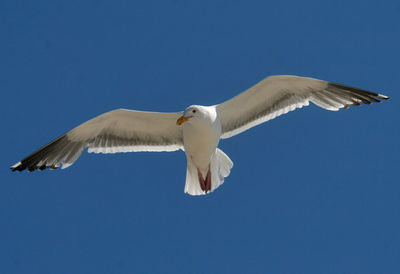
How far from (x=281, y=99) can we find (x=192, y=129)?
144 centimetres

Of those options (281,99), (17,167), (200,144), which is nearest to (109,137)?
(17,167)

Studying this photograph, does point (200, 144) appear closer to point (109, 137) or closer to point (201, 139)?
point (201, 139)

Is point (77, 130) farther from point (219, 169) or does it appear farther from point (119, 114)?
point (219, 169)

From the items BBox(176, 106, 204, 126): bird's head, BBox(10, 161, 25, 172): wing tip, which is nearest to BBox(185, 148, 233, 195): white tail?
BBox(176, 106, 204, 126): bird's head

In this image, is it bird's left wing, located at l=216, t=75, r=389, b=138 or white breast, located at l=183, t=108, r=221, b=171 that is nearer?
white breast, located at l=183, t=108, r=221, b=171

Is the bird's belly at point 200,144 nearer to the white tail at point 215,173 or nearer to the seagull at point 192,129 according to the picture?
the seagull at point 192,129

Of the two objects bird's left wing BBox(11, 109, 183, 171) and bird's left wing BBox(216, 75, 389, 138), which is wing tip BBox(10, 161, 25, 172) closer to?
bird's left wing BBox(11, 109, 183, 171)

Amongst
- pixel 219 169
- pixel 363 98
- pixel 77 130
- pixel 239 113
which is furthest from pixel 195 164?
pixel 363 98

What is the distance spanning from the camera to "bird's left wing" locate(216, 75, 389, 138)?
901 centimetres

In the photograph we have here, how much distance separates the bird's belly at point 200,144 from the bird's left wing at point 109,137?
48 cm

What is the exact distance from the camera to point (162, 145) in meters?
9.58

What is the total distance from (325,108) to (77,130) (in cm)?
355

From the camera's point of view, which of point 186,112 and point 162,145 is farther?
point 162,145

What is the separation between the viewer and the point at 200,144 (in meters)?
8.72
